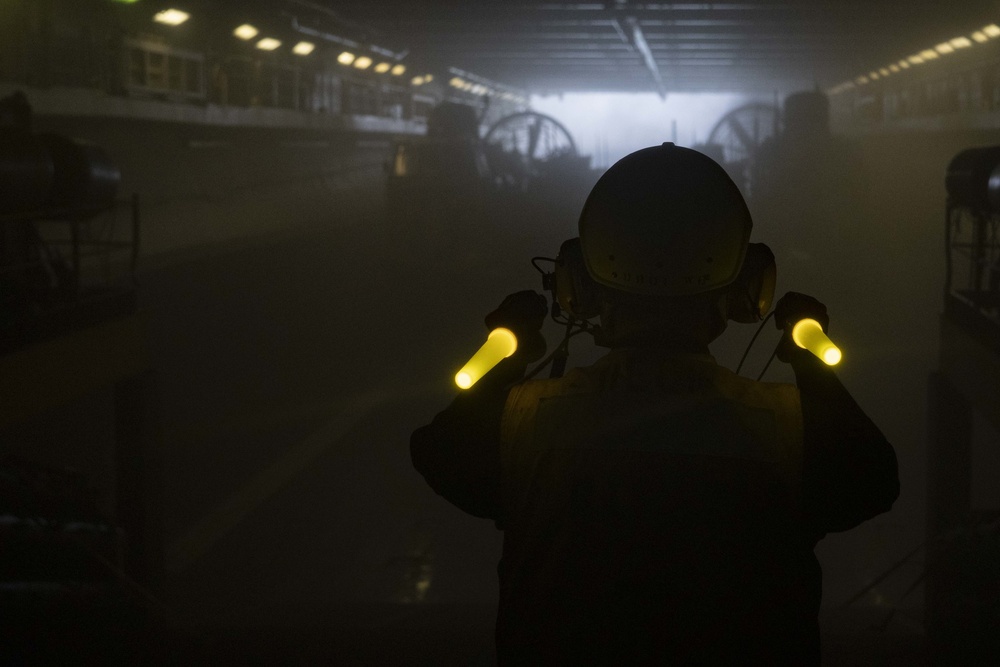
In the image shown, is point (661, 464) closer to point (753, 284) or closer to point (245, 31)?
point (753, 284)

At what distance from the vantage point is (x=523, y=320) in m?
2.31

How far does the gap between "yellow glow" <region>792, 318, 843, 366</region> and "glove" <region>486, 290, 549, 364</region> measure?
54 centimetres

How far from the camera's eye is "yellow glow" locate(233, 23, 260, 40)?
74.9 ft

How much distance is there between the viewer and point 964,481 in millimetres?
8961

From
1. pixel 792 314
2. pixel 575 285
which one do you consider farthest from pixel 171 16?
pixel 792 314

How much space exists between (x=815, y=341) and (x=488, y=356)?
2.25ft

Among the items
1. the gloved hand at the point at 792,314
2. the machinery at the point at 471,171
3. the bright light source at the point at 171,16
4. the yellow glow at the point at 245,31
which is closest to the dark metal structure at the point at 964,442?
the gloved hand at the point at 792,314

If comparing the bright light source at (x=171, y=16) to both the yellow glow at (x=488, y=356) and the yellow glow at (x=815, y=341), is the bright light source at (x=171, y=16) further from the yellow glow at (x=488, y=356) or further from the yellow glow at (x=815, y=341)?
the yellow glow at (x=815, y=341)

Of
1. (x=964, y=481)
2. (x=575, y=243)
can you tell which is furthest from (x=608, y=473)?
(x=964, y=481)

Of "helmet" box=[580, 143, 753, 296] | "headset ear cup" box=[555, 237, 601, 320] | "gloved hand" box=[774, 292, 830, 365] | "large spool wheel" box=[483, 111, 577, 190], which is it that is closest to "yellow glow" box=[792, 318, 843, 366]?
"gloved hand" box=[774, 292, 830, 365]

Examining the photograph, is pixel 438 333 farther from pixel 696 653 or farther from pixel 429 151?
pixel 696 653

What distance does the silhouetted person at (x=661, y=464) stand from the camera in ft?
7.04

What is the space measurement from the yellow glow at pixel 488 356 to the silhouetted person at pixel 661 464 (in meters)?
0.04

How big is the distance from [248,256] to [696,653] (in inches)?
878
